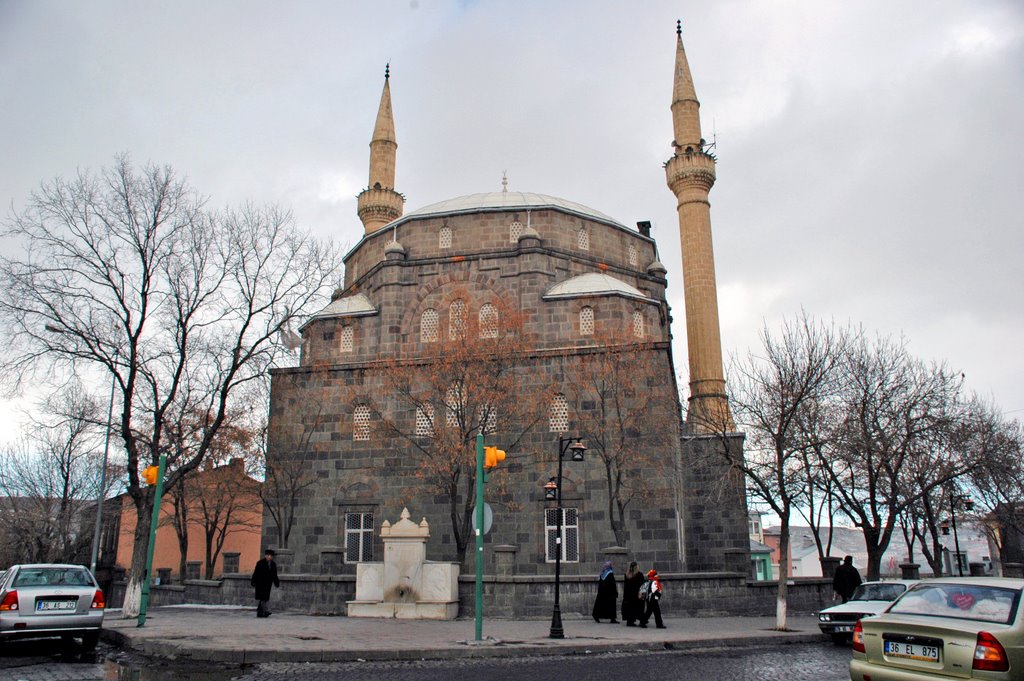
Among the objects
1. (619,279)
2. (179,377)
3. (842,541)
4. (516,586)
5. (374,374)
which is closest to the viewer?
(516,586)

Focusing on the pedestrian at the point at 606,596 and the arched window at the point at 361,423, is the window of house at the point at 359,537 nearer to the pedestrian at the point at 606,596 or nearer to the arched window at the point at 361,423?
the arched window at the point at 361,423

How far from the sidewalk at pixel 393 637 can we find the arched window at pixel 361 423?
8783 millimetres

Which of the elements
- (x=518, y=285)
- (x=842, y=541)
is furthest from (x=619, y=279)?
(x=842, y=541)

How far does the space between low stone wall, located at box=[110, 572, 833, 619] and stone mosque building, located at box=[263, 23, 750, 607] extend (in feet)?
6.47

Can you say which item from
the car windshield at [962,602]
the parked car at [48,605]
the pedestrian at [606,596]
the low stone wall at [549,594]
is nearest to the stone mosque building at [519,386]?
the low stone wall at [549,594]

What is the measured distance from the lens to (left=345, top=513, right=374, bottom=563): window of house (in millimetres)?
25359

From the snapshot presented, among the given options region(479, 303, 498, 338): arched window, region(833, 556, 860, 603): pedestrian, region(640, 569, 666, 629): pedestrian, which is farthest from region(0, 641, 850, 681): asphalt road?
region(479, 303, 498, 338): arched window

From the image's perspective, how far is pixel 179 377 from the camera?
1895cm

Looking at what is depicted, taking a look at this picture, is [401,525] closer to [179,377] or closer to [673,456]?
[179,377]

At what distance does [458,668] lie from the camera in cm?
1053

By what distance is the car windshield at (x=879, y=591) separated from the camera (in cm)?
1437

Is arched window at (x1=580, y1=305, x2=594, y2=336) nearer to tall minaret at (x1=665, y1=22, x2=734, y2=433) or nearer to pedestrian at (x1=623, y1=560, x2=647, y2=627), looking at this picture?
tall minaret at (x1=665, y1=22, x2=734, y2=433)

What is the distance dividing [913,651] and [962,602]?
836mm

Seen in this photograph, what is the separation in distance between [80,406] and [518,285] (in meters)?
14.6
